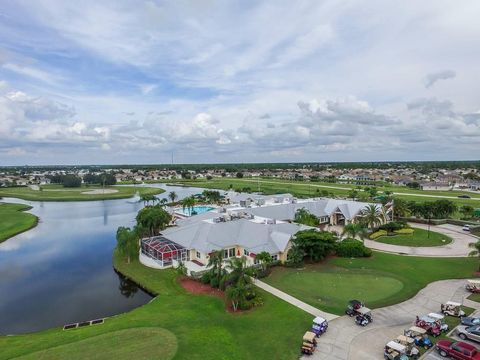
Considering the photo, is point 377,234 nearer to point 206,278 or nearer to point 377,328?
point 377,328

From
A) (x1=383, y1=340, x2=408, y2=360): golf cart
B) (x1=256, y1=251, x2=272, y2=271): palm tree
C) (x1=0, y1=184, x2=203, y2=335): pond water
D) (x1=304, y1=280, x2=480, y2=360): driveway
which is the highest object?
(x1=256, y1=251, x2=272, y2=271): palm tree

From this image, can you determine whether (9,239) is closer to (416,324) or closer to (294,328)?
(294,328)

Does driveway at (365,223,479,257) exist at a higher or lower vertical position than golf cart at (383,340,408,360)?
lower

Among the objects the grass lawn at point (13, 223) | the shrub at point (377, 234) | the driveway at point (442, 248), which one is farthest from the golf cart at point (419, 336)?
the grass lawn at point (13, 223)

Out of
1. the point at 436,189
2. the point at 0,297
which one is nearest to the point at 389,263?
the point at 0,297

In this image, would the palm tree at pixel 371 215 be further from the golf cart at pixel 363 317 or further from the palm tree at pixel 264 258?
the golf cart at pixel 363 317

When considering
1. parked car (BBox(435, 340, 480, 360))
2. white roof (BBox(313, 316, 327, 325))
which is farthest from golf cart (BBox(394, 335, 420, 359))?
white roof (BBox(313, 316, 327, 325))

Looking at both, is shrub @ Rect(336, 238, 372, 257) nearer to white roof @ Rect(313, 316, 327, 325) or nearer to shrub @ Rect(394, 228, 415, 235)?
shrub @ Rect(394, 228, 415, 235)
